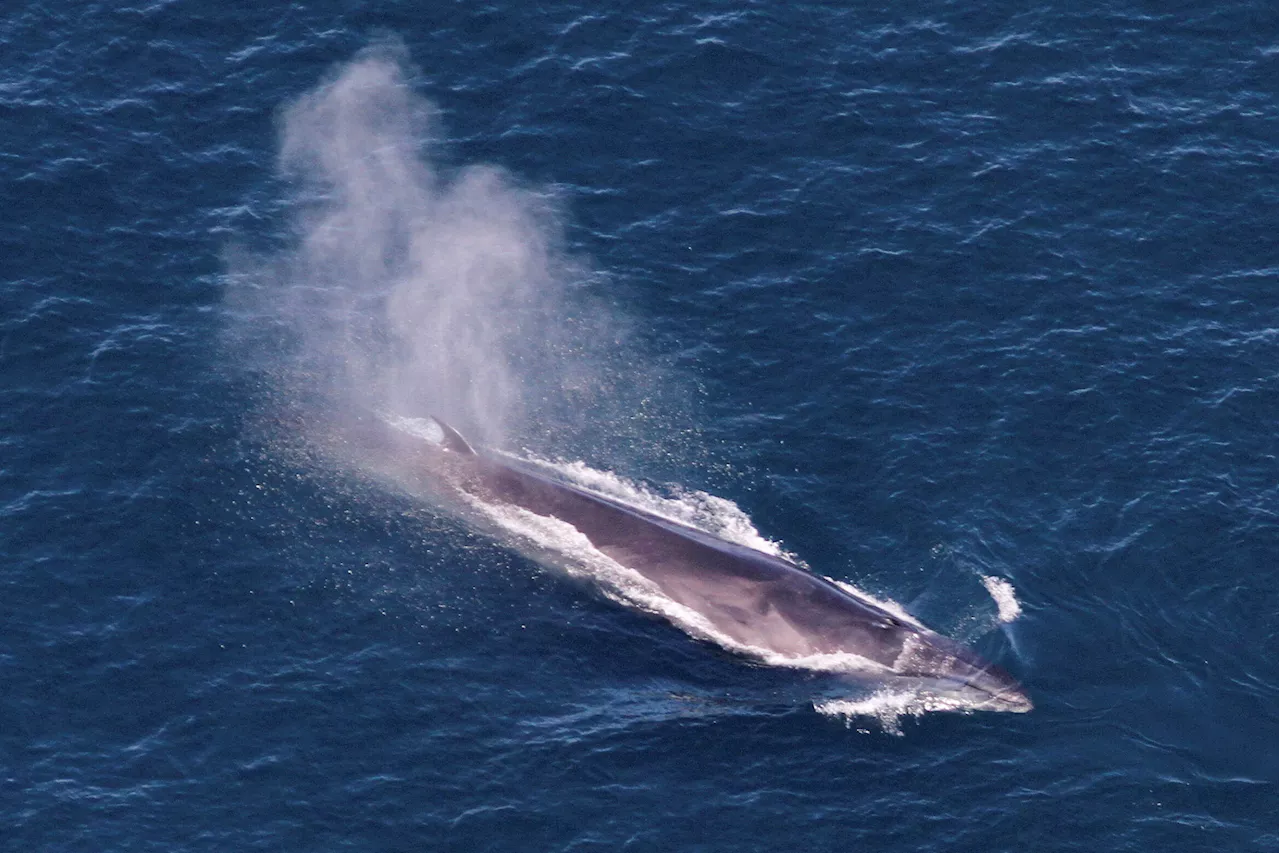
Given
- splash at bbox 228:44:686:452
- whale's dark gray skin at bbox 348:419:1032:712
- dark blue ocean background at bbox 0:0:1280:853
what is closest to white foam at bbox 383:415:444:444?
splash at bbox 228:44:686:452

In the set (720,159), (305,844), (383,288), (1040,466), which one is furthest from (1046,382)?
(305,844)

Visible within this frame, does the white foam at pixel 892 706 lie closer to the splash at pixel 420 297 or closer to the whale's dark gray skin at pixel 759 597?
the whale's dark gray skin at pixel 759 597

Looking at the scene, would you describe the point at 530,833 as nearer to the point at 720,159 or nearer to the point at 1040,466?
the point at 1040,466

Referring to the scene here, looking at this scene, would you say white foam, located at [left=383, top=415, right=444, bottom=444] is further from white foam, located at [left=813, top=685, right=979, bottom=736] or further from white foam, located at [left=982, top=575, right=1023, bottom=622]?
white foam, located at [left=982, top=575, right=1023, bottom=622]

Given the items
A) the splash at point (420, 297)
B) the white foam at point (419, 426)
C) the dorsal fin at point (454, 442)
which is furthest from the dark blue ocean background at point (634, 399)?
the dorsal fin at point (454, 442)

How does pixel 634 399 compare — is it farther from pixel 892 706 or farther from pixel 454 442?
pixel 892 706

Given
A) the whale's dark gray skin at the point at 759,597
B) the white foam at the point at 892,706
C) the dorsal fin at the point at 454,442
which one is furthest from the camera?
the dorsal fin at the point at 454,442

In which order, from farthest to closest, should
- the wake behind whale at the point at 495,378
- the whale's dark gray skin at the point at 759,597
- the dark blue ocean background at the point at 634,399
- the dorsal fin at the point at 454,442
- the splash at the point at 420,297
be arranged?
the splash at the point at 420,297, the dorsal fin at the point at 454,442, the wake behind whale at the point at 495,378, the whale's dark gray skin at the point at 759,597, the dark blue ocean background at the point at 634,399
